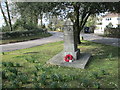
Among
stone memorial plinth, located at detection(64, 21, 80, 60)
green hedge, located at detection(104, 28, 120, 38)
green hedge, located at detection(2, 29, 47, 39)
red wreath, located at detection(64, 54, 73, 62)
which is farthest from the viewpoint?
green hedge, located at detection(104, 28, 120, 38)

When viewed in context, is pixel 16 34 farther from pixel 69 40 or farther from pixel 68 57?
pixel 68 57

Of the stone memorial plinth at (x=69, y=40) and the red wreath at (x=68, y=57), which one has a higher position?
the stone memorial plinth at (x=69, y=40)

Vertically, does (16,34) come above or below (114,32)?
above

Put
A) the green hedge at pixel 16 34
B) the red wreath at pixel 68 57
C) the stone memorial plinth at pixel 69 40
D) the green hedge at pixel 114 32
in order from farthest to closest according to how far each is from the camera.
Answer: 1. the green hedge at pixel 114 32
2. the green hedge at pixel 16 34
3. the stone memorial plinth at pixel 69 40
4. the red wreath at pixel 68 57

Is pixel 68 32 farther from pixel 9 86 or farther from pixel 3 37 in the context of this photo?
pixel 3 37

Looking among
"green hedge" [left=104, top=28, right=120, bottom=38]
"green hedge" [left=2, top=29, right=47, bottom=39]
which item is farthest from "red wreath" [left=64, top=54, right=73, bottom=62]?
"green hedge" [left=104, top=28, right=120, bottom=38]

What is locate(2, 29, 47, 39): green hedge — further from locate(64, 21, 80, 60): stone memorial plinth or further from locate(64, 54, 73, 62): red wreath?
locate(64, 54, 73, 62): red wreath

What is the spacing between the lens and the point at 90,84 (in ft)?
15.5

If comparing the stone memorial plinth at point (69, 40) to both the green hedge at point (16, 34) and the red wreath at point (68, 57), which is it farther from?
the green hedge at point (16, 34)

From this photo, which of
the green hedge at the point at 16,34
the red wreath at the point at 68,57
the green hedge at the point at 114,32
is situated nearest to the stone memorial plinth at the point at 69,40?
the red wreath at the point at 68,57

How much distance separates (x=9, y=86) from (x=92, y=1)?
6977mm

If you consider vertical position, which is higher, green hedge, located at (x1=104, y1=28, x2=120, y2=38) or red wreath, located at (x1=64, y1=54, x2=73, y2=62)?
green hedge, located at (x1=104, y1=28, x2=120, y2=38)

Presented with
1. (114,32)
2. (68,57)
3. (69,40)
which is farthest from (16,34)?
(114,32)

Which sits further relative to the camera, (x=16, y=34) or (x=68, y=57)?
(x=16, y=34)
